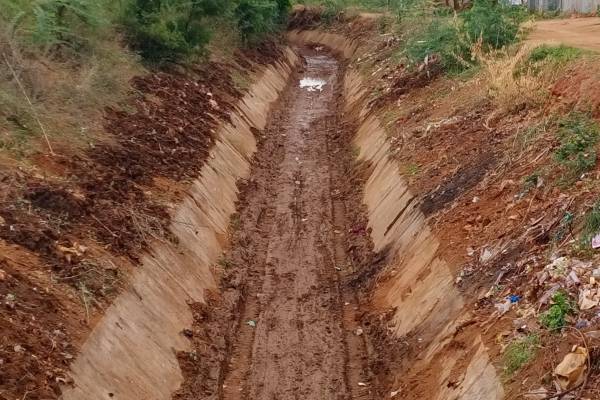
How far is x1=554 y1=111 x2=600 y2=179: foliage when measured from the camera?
10.0 meters

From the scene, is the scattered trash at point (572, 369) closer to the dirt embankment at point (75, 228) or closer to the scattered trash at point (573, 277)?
the scattered trash at point (573, 277)

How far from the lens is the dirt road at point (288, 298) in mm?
10539

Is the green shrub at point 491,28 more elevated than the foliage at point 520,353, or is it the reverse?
the green shrub at point 491,28

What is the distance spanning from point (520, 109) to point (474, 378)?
7.24 meters

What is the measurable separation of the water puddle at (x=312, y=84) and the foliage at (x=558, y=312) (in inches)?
1026

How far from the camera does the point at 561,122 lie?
11680 millimetres

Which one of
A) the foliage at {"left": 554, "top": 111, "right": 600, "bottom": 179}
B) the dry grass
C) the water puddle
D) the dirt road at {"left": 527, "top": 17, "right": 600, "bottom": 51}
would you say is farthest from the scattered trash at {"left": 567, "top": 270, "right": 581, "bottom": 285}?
the water puddle

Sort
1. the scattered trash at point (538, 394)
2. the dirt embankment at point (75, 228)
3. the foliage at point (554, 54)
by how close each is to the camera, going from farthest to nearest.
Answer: the foliage at point (554, 54), the dirt embankment at point (75, 228), the scattered trash at point (538, 394)

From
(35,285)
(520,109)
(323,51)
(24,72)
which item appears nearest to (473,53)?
(520,109)

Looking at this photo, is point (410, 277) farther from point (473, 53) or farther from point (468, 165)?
point (473, 53)

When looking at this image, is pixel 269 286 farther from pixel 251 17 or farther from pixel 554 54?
pixel 251 17

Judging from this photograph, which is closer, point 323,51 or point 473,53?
point 473,53

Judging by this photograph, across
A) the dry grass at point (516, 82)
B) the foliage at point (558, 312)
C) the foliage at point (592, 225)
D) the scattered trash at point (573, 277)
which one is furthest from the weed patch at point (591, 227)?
the dry grass at point (516, 82)

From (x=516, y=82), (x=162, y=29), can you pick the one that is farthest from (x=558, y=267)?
(x=162, y=29)
